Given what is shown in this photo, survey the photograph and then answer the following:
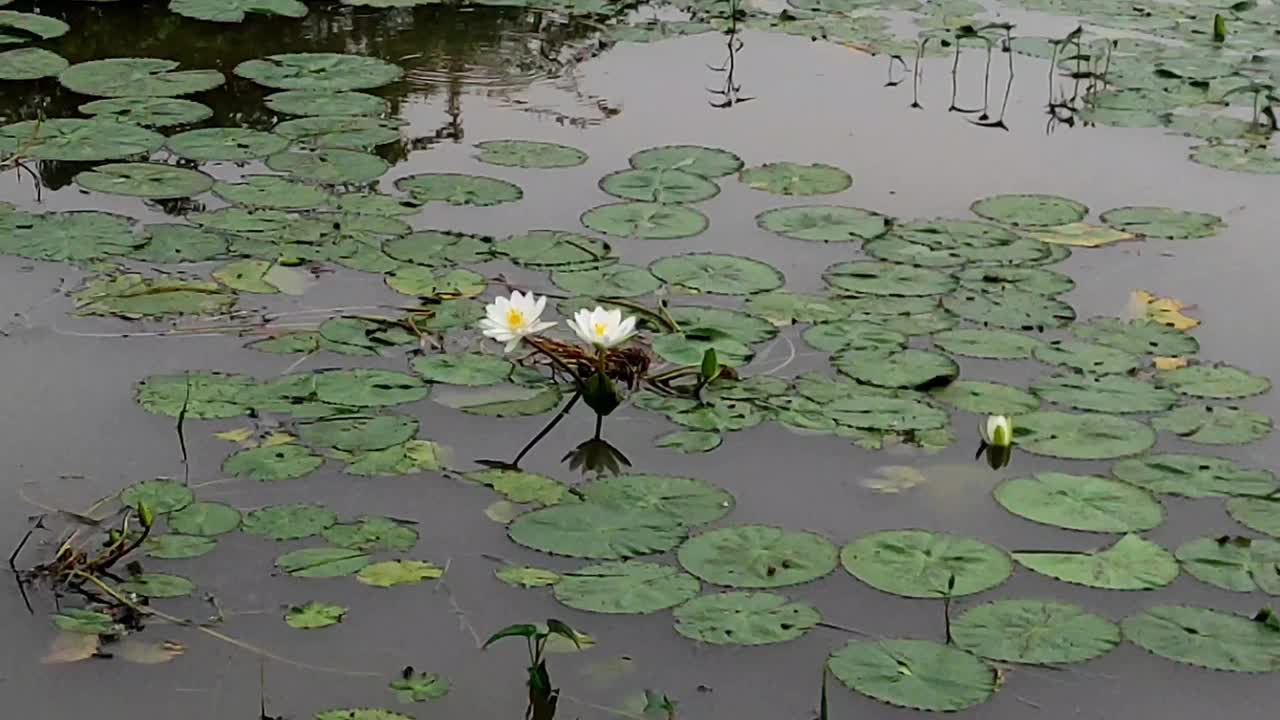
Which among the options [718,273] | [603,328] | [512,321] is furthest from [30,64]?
[603,328]

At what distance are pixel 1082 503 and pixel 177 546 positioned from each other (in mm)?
1503

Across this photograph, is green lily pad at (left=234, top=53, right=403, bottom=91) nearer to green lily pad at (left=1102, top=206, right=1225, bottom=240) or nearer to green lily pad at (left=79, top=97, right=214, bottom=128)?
green lily pad at (left=79, top=97, right=214, bottom=128)

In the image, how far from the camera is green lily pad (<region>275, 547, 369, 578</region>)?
2.59 metres

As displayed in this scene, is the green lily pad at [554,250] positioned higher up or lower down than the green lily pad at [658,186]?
lower down

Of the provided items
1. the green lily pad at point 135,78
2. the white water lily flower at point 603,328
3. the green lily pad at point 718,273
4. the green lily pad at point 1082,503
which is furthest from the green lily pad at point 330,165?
the green lily pad at point 1082,503

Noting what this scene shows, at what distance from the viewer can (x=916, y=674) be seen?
7.87ft

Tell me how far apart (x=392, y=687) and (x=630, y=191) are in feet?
6.89

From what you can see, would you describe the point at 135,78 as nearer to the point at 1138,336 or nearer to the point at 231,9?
the point at 231,9

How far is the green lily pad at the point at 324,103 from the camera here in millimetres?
4750

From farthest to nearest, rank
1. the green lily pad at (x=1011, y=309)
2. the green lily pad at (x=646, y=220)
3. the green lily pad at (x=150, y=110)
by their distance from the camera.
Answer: the green lily pad at (x=150, y=110) < the green lily pad at (x=646, y=220) < the green lily pad at (x=1011, y=309)

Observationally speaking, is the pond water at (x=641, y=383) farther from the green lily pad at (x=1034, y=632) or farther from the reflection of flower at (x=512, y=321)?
the reflection of flower at (x=512, y=321)

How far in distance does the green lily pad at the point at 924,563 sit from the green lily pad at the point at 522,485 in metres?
0.50

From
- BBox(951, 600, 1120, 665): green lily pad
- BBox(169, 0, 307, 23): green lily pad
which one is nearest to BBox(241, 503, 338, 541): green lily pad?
BBox(951, 600, 1120, 665): green lily pad

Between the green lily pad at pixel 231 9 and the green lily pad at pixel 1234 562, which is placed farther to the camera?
the green lily pad at pixel 231 9
